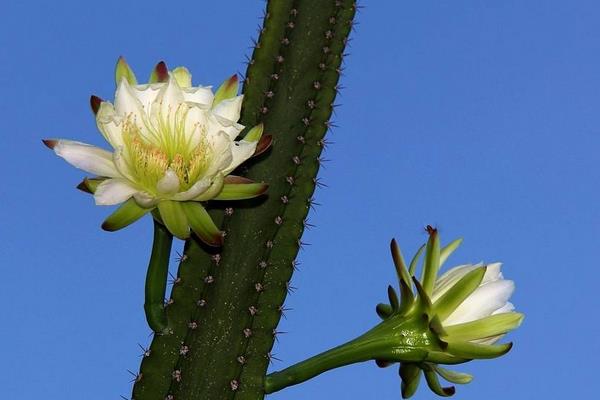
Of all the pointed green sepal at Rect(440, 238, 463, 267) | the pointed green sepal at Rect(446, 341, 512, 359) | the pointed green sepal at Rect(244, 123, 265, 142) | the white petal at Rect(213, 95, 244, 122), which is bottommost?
the pointed green sepal at Rect(446, 341, 512, 359)

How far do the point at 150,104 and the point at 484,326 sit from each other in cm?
66

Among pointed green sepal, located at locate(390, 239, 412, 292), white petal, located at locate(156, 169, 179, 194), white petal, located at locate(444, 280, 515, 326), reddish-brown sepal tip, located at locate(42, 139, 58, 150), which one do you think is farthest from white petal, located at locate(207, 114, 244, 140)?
white petal, located at locate(444, 280, 515, 326)

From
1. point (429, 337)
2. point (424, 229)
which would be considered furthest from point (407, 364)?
point (424, 229)

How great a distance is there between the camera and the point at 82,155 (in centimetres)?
151

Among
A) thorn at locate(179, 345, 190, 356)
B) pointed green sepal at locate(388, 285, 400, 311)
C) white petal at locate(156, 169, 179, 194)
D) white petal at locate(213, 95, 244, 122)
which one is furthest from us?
pointed green sepal at locate(388, 285, 400, 311)

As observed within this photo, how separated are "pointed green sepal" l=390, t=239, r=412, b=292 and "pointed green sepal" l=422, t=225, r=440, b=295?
3 centimetres

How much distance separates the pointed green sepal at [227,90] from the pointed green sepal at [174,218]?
0.19 meters

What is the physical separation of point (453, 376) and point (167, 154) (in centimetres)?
66

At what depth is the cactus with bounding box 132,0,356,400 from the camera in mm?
1663

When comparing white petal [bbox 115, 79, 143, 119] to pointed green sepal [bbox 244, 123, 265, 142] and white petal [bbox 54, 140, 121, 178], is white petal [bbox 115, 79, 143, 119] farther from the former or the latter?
pointed green sepal [bbox 244, 123, 265, 142]

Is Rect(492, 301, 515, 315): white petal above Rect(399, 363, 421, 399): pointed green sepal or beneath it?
above

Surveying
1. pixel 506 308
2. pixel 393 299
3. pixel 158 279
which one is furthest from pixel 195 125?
pixel 506 308

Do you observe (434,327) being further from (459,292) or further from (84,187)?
(84,187)

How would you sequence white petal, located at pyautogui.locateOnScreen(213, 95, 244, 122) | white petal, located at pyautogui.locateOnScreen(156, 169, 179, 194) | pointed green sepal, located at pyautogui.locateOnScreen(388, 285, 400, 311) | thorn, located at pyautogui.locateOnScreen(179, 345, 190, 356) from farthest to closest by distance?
1. pointed green sepal, located at pyautogui.locateOnScreen(388, 285, 400, 311)
2. thorn, located at pyautogui.locateOnScreen(179, 345, 190, 356)
3. white petal, located at pyautogui.locateOnScreen(213, 95, 244, 122)
4. white petal, located at pyautogui.locateOnScreen(156, 169, 179, 194)
